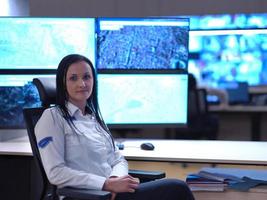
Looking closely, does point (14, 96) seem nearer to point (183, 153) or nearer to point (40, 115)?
point (40, 115)

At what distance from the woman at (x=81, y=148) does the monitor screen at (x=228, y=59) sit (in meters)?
3.93

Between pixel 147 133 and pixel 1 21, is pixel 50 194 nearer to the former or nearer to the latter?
pixel 1 21

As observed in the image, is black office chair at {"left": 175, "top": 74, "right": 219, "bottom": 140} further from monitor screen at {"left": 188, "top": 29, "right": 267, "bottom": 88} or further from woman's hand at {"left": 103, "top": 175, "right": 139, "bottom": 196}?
woman's hand at {"left": 103, "top": 175, "right": 139, "bottom": 196}

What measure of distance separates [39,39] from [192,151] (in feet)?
4.31

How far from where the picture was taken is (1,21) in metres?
3.06

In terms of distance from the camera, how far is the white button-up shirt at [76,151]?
1.97 meters

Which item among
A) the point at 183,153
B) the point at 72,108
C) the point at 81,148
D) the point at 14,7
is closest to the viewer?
the point at 81,148

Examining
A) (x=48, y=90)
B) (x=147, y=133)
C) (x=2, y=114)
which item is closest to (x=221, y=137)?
(x=147, y=133)

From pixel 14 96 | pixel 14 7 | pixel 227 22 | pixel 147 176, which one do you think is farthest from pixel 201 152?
pixel 227 22

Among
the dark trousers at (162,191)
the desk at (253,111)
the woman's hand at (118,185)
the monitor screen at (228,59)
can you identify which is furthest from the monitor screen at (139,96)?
the monitor screen at (228,59)

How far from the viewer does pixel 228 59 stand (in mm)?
6168

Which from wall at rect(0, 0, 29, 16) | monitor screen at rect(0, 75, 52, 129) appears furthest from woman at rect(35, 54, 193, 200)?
wall at rect(0, 0, 29, 16)

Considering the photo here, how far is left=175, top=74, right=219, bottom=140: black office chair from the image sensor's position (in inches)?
197

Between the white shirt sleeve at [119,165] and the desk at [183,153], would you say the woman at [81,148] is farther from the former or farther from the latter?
the desk at [183,153]
